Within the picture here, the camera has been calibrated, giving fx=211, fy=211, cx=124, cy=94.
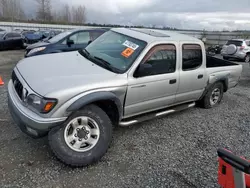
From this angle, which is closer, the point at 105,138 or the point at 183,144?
the point at 105,138

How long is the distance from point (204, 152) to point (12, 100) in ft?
9.63

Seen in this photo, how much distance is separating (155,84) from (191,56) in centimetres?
114

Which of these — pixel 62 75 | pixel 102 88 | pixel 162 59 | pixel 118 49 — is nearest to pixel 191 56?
pixel 162 59

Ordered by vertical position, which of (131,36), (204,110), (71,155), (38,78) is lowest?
(204,110)

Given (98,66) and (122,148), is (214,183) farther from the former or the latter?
(98,66)

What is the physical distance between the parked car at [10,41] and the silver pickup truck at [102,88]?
13070 mm

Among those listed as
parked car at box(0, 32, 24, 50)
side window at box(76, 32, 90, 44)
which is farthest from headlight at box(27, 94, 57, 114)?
parked car at box(0, 32, 24, 50)

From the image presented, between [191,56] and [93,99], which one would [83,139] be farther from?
[191,56]

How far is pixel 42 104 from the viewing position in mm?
2434

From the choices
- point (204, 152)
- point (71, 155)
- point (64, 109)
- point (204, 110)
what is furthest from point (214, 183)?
point (204, 110)

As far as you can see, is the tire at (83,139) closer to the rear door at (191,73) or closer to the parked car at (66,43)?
the rear door at (191,73)

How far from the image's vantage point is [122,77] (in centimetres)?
304

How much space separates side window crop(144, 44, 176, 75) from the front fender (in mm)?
852

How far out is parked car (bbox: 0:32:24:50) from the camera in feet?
47.4
